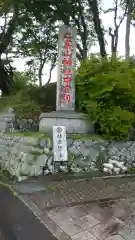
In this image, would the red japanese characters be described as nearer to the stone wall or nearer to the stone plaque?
the stone plaque

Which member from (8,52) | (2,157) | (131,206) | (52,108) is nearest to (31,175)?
(2,157)

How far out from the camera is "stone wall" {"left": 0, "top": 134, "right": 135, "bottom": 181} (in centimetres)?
591

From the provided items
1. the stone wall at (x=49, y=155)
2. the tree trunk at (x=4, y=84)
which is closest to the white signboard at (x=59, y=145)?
the stone wall at (x=49, y=155)

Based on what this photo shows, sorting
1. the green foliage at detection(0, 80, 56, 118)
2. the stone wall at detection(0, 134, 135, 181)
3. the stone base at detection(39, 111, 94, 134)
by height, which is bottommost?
the stone wall at detection(0, 134, 135, 181)

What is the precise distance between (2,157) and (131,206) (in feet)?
13.7

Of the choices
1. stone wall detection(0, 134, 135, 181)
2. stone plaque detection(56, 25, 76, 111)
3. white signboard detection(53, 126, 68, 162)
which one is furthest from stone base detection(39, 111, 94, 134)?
stone wall detection(0, 134, 135, 181)

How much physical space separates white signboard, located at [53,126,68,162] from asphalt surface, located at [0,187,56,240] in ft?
5.25

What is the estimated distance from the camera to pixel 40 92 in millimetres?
9016

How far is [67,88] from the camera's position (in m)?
6.79

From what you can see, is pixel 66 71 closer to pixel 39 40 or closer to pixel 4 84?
pixel 4 84

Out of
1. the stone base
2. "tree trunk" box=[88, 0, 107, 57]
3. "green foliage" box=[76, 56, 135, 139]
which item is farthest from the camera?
"tree trunk" box=[88, 0, 107, 57]

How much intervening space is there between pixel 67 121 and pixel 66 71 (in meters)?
1.28

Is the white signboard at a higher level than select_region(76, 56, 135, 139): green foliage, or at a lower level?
lower

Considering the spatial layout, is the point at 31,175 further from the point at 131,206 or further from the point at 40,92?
the point at 40,92
